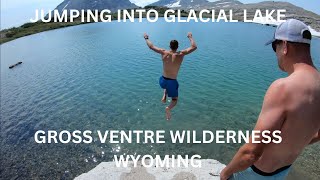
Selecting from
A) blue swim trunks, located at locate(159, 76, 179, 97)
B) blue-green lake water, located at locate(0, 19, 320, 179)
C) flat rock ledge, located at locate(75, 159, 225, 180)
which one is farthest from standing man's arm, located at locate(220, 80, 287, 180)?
blue-green lake water, located at locate(0, 19, 320, 179)

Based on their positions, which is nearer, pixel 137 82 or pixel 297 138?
A: pixel 297 138

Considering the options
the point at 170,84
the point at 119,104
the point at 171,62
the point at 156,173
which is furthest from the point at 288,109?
the point at 119,104

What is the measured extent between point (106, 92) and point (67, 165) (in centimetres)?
1442

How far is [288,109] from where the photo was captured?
3928 mm

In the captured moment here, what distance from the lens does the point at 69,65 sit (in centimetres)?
4759

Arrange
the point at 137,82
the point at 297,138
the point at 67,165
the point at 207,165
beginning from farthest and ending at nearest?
1. the point at 137,82
2. the point at 67,165
3. the point at 207,165
4. the point at 297,138

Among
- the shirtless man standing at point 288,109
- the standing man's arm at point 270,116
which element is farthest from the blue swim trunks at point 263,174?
the standing man's arm at point 270,116

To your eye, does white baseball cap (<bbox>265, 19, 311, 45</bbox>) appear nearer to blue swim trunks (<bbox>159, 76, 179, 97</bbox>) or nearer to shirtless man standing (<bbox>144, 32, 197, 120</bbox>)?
shirtless man standing (<bbox>144, 32, 197, 120</bbox>)

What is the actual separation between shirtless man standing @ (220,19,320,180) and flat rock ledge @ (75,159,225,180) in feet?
29.2

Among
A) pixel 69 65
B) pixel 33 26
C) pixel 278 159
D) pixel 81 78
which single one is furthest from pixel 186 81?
pixel 33 26

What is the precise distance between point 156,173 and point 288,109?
1055cm

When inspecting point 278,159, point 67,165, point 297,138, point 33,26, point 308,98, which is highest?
point 33,26

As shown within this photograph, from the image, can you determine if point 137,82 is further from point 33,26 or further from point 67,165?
point 33,26

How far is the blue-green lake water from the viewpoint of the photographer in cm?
1864
